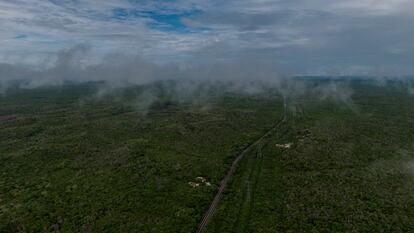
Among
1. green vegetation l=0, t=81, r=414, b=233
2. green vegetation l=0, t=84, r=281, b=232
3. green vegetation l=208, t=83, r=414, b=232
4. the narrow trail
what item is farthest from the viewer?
green vegetation l=0, t=84, r=281, b=232

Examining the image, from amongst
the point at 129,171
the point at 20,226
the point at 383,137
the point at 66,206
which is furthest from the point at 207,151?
the point at 383,137

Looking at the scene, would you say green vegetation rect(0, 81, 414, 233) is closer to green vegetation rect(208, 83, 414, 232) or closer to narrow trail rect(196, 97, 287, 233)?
green vegetation rect(208, 83, 414, 232)

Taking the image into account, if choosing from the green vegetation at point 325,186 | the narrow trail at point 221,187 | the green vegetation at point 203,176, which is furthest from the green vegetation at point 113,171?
the green vegetation at point 325,186

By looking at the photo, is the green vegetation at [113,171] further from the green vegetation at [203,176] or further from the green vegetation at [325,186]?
the green vegetation at [325,186]

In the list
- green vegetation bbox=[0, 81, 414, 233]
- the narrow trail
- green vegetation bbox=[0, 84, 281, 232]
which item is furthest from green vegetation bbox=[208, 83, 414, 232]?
green vegetation bbox=[0, 84, 281, 232]

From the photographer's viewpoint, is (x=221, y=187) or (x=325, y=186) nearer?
(x=325, y=186)

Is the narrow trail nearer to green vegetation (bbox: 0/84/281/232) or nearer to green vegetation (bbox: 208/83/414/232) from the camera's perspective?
green vegetation (bbox: 0/84/281/232)

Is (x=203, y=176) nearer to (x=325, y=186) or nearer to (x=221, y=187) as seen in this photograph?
(x=221, y=187)

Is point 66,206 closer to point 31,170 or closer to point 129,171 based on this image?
point 129,171

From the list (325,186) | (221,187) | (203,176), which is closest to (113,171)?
(203,176)

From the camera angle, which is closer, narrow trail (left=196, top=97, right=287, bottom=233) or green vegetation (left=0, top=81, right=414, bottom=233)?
green vegetation (left=0, top=81, right=414, bottom=233)

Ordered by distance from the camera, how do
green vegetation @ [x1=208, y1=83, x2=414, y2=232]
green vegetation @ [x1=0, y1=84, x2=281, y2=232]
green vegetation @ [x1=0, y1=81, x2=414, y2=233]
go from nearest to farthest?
green vegetation @ [x1=208, y1=83, x2=414, y2=232], green vegetation @ [x1=0, y1=81, x2=414, y2=233], green vegetation @ [x1=0, y1=84, x2=281, y2=232]
